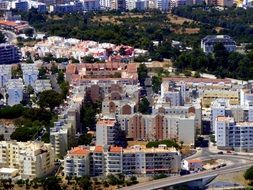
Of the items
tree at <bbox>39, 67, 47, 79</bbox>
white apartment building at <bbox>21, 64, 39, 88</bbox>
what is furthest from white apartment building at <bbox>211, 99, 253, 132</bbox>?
tree at <bbox>39, 67, 47, 79</bbox>

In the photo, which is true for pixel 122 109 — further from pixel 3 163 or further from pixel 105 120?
pixel 3 163

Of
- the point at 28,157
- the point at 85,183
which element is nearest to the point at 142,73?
the point at 28,157

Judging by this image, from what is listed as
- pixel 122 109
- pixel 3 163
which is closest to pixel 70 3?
pixel 122 109

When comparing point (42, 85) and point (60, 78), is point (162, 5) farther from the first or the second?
point (42, 85)

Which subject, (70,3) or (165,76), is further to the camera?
(70,3)

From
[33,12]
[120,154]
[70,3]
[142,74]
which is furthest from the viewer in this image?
[70,3]

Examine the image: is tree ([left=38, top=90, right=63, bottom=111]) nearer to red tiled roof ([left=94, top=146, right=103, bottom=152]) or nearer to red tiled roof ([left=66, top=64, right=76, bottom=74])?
red tiled roof ([left=66, top=64, right=76, bottom=74])
